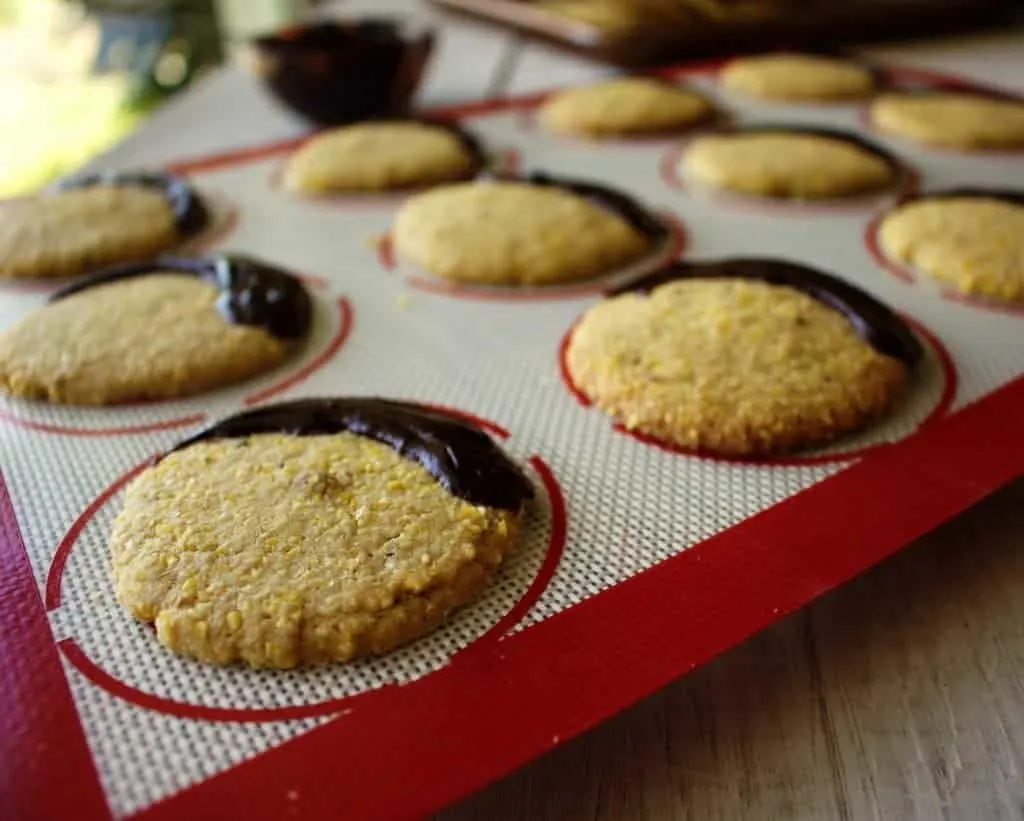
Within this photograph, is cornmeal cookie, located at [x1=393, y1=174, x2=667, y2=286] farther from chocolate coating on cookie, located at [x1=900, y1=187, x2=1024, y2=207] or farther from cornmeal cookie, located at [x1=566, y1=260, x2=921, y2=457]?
chocolate coating on cookie, located at [x1=900, y1=187, x2=1024, y2=207]

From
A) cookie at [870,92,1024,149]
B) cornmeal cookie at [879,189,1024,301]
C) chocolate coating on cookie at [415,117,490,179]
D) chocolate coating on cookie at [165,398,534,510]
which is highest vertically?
cookie at [870,92,1024,149]

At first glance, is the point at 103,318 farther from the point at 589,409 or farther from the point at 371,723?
the point at 371,723

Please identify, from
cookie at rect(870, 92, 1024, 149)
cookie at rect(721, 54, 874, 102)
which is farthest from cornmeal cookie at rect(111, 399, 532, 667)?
cookie at rect(721, 54, 874, 102)

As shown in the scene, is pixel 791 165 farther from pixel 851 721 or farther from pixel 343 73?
pixel 851 721

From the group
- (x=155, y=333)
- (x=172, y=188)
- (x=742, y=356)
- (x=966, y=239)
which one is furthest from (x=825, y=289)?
(x=172, y=188)

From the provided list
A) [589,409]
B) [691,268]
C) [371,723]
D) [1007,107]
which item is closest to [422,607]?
[371,723]

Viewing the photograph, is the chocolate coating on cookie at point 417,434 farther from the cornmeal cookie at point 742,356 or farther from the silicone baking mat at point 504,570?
the cornmeal cookie at point 742,356
